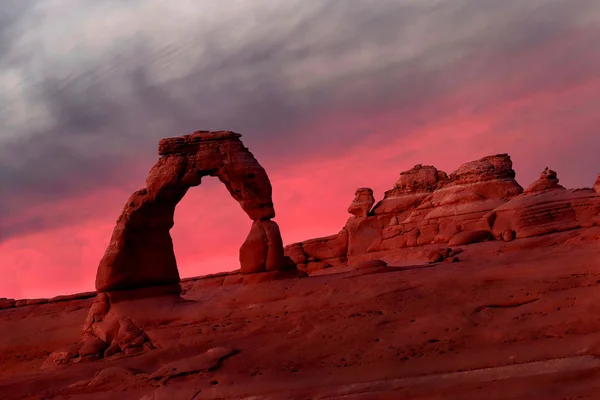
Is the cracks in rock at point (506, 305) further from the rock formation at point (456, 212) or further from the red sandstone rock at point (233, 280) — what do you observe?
the red sandstone rock at point (233, 280)

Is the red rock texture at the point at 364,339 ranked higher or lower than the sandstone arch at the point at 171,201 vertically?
lower

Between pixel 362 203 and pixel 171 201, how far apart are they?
22860 mm

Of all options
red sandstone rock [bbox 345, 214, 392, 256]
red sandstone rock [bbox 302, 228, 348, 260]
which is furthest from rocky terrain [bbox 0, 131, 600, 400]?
red sandstone rock [bbox 302, 228, 348, 260]

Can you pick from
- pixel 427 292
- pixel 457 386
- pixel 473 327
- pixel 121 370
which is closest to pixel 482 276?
pixel 427 292

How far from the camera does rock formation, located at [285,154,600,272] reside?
94.6 feet

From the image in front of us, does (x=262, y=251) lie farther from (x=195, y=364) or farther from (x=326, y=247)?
(x=326, y=247)

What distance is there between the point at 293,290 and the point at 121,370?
445cm

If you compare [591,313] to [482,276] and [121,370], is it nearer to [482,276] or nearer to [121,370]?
[482,276]

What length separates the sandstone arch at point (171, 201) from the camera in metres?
20.5

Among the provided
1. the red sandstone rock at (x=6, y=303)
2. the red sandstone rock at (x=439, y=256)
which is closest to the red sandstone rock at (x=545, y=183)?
the red sandstone rock at (x=439, y=256)

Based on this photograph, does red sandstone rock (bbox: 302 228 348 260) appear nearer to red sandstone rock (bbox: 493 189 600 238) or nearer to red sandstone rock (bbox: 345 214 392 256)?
red sandstone rock (bbox: 345 214 392 256)

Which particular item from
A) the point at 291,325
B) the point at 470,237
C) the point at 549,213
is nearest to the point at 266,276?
the point at 291,325

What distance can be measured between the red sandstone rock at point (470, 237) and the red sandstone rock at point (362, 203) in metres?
12.9

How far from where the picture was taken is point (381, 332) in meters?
15.6
